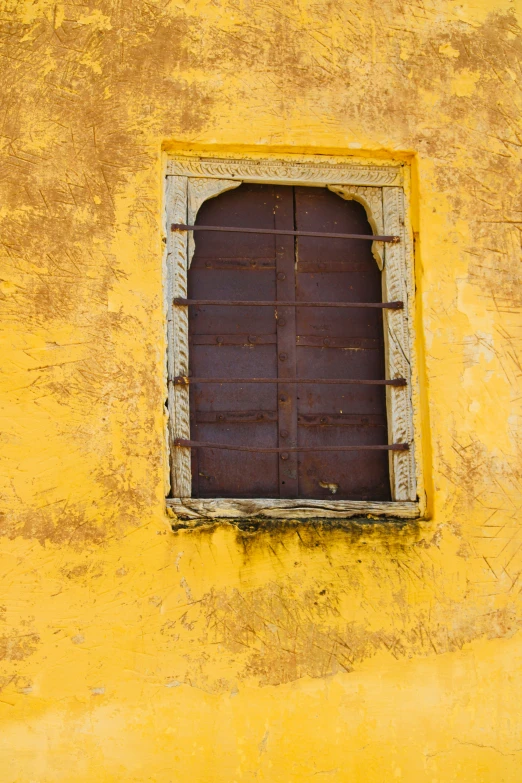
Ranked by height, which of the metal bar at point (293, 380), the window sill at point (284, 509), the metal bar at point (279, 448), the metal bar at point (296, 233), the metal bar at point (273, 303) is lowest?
the window sill at point (284, 509)

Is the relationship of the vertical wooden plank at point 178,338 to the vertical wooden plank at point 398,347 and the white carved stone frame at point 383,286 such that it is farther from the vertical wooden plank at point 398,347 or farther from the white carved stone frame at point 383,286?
the vertical wooden plank at point 398,347

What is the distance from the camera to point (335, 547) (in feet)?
10.4

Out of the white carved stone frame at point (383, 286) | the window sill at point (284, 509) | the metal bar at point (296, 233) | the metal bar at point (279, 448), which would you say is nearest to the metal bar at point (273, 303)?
the white carved stone frame at point (383, 286)

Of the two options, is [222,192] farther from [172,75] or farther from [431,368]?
[431,368]

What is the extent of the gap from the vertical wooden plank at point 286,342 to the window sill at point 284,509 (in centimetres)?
9

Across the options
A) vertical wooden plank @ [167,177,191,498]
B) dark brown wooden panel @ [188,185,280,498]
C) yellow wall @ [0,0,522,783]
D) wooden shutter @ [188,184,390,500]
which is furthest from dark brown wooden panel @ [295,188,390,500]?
vertical wooden plank @ [167,177,191,498]

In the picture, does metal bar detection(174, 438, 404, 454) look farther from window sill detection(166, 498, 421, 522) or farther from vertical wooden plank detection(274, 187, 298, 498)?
window sill detection(166, 498, 421, 522)

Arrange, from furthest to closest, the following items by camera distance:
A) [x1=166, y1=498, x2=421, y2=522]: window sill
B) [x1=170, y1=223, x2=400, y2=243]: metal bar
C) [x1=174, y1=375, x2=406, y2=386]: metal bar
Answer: [x1=170, y1=223, x2=400, y2=243]: metal bar, [x1=174, y1=375, x2=406, y2=386]: metal bar, [x1=166, y1=498, x2=421, y2=522]: window sill

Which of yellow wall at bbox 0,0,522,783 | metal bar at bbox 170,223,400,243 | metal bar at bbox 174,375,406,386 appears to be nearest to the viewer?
yellow wall at bbox 0,0,522,783

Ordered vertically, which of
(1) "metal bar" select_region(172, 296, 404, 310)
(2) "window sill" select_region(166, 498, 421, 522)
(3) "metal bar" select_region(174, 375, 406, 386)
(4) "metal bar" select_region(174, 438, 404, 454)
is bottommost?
(2) "window sill" select_region(166, 498, 421, 522)

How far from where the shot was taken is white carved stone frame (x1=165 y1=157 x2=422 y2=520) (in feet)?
10.7

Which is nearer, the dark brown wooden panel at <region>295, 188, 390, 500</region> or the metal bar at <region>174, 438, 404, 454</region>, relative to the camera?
the metal bar at <region>174, 438, 404, 454</region>

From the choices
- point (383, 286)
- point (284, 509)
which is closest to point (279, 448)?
point (284, 509)

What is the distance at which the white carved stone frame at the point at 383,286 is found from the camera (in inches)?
128
